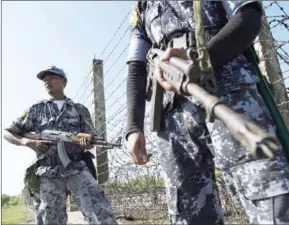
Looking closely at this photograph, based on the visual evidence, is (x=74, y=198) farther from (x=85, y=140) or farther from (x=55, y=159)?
(x=85, y=140)

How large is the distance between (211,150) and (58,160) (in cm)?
199

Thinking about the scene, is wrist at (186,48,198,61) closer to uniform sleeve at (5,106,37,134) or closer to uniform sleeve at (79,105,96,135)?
uniform sleeve at (79,105,96,135)

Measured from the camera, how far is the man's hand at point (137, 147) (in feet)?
5.37

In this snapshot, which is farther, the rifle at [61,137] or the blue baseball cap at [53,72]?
the blue baseball cap at [53,72]

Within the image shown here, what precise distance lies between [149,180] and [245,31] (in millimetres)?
2807

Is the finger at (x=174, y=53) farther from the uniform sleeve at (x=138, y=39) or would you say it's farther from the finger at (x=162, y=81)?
the uniform sleeve at (x=138, y=39)

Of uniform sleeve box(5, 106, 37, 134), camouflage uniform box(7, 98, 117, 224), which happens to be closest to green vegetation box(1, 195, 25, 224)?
Answer: uniform sleeve box(5, 106, 37, 134)

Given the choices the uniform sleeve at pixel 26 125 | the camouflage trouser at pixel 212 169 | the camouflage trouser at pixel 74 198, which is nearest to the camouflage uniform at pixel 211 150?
the camouflage trouser at pixel 212 169

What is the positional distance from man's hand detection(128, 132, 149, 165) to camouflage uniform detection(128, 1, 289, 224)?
0.09 meters

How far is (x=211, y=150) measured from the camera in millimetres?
1407

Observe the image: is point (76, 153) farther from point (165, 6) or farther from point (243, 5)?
point (243, 5)

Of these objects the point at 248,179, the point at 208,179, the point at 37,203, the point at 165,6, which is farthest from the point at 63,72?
the point at 248,179

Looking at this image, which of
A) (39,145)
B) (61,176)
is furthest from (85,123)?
(61,176)

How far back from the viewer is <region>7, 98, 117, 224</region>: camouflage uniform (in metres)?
2.93
